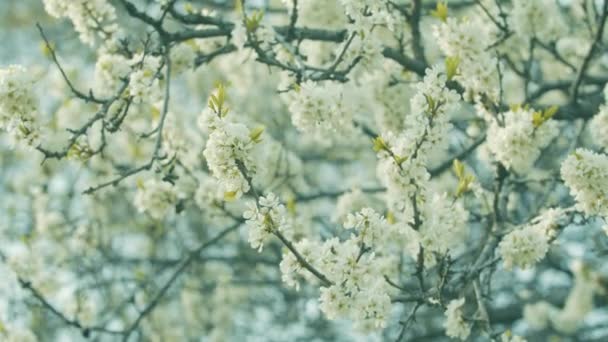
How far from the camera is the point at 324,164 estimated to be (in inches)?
351

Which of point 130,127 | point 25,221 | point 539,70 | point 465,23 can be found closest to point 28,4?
point 25,221

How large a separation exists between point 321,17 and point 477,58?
1.00 m

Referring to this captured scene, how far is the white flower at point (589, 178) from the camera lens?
3.29 metres

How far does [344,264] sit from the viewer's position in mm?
3293

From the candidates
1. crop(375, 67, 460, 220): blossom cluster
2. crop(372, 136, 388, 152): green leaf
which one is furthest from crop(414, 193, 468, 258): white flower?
crop(372, 136, 388, 152): green leaf

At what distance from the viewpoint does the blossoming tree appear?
3352mm

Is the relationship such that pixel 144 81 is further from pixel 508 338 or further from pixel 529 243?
pixel 508 338

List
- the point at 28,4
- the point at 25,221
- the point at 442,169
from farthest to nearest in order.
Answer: the point at 28,4 < the point at 25,221 < the point at 442,169

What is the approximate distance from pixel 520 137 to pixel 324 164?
5189mm

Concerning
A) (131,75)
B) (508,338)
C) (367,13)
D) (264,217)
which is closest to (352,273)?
(264,217)

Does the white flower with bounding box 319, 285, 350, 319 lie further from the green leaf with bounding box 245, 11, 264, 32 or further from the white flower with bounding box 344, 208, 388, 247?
the green leaf with bounding box 245, 11, 264, 32

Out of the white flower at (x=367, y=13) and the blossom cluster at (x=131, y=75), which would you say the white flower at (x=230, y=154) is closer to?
the white flower at (x=367, y=13)

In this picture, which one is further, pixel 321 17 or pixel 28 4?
pixel 28 4

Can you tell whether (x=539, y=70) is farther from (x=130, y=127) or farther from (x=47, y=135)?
(x=47, y=135)
